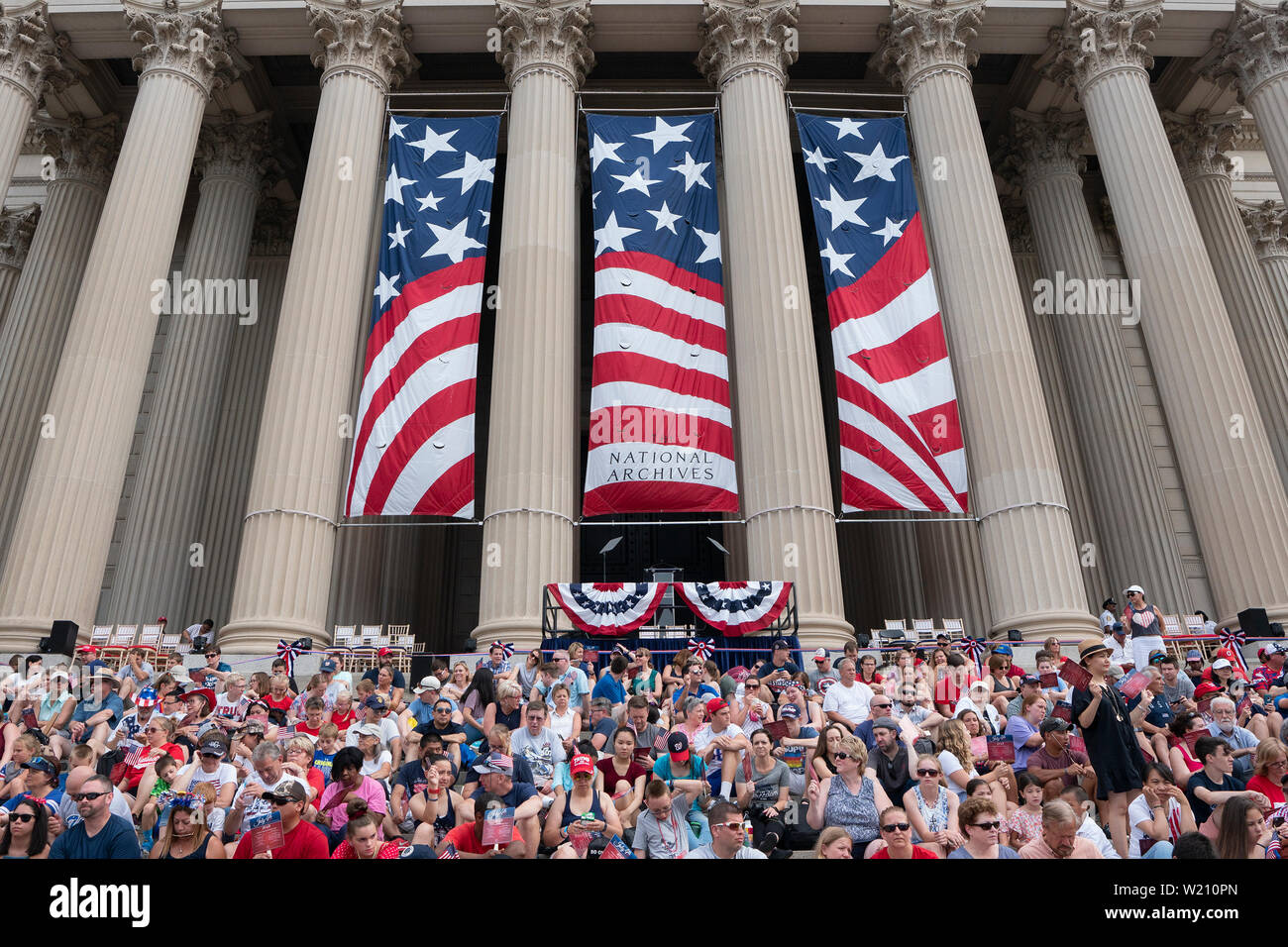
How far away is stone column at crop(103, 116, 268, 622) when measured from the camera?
76.8 ft

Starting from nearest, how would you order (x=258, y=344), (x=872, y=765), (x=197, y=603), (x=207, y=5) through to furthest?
(x=872, y=765)
(x=207, y=5)
(x=197, y=603)
(x=258, y=344)

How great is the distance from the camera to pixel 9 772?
407 inches

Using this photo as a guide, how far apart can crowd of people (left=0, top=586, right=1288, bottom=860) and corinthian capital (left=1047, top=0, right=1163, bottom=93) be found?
52.9 ft

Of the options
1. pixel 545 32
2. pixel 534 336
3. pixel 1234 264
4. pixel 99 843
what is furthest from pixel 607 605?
pixel 1234 264

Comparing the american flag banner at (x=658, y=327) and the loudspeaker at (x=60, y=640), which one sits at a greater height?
the american flag banner at (x=658, y=327)

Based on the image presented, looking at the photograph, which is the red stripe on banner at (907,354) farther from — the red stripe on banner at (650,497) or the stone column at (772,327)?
the red stripe on banner at (650,497)

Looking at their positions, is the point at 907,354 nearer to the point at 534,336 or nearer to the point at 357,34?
the point at 534,336

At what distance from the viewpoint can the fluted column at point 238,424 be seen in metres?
24.8

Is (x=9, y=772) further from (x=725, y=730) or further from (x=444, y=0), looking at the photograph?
(x=444, y=0)

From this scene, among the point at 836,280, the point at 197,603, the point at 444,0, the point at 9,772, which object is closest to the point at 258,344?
the point at 197,603

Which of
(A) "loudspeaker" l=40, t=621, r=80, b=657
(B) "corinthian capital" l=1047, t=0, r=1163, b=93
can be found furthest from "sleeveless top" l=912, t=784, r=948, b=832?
(B) "corinthian capital" l=1047, t=0, r=1163, b=93

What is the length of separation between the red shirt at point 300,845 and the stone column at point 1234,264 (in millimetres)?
25767

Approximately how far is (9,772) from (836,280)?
16.7 meters

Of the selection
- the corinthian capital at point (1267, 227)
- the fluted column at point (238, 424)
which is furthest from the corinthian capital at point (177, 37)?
the corinthian capital at point (1267, 227)
